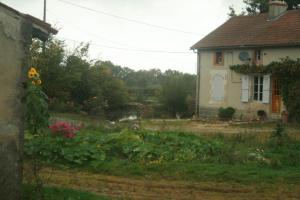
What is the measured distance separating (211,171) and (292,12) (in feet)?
81.5

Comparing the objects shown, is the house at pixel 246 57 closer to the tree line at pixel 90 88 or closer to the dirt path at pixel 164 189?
the tree line at pixel 90 88

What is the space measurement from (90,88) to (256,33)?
11.5 meters

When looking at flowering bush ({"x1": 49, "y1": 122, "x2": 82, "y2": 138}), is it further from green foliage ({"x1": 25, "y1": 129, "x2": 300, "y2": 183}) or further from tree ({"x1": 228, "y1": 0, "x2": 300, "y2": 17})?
tree ({"x1": 228, "y1": 0, "x2": 300, "y2": 17})

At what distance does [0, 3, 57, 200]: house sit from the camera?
8.95m

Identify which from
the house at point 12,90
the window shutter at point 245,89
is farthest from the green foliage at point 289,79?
the house at point 12,90

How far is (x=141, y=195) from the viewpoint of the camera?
10.9 meters

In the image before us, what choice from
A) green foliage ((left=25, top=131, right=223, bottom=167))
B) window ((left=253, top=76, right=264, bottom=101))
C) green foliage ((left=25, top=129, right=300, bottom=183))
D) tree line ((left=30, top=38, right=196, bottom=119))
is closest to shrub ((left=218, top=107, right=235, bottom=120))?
window ((left=253, top=76, right=264, bottom=101))

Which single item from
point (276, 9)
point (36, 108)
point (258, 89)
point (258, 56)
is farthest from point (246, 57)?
point (36, 108)

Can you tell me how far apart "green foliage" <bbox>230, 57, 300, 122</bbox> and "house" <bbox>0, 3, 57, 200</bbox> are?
23.4 metres

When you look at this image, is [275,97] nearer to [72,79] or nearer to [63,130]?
[72,79]

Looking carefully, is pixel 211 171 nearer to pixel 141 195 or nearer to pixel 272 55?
pixel 141 195

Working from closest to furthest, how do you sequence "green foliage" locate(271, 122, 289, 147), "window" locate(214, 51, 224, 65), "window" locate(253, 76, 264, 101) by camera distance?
"green foliage" locate(271, 122, 289, 147)
"window" locate(253, 76, 264, 101)
"window" locate(214, 51, 224, 65)

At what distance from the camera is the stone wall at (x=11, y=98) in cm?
894

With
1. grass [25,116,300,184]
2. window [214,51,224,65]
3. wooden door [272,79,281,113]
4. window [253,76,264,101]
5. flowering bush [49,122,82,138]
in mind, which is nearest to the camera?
grass [25,116,300,184]
